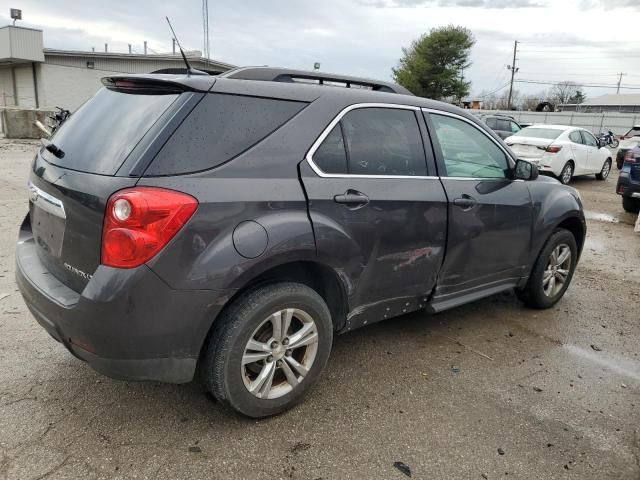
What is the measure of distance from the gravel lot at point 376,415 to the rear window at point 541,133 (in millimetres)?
10318

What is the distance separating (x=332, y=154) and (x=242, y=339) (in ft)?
3.69

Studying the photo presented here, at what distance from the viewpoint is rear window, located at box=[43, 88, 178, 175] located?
2.41 meters

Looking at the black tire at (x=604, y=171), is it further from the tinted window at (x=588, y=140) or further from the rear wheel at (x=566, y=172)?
the rear wheel at (x=566, y=172)

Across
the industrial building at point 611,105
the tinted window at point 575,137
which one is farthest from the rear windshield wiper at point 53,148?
the industrial building at point 611,105

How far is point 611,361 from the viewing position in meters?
3.76

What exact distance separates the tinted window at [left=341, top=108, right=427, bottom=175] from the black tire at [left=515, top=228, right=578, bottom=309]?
1.72 meters

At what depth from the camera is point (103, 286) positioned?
7.29ft

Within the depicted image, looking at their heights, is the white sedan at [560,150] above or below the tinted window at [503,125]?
below

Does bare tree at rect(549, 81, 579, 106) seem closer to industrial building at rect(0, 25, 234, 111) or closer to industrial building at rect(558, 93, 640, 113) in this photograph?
industrial building at rect(558, 93, 640, 113)

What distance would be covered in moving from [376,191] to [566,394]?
1801mm

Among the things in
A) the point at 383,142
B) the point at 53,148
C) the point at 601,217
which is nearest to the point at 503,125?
the point at 601,217

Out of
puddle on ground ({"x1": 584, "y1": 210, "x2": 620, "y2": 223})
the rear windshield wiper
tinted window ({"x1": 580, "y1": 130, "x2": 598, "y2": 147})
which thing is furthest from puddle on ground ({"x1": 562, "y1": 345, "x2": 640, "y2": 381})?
tinted window ({"x1": 580, "y1": 130, "x2": 598, "y2": 147})

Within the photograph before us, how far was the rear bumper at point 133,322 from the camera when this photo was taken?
2215 millimetres

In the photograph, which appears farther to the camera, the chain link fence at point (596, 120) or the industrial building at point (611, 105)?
the industrial building at point (611, 105)
